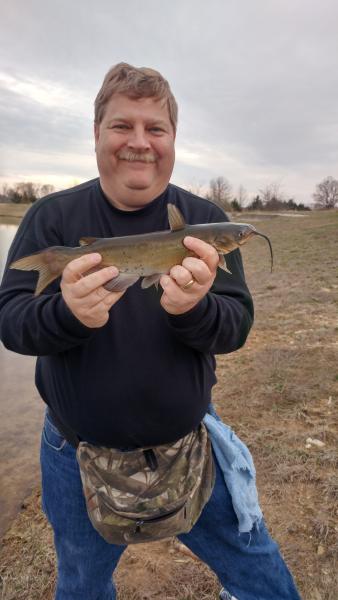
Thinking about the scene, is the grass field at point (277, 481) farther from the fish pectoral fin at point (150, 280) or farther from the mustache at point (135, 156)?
the mustache at point (135, 156)

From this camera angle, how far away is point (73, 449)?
2430 mm

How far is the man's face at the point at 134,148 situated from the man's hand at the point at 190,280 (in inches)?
18.9

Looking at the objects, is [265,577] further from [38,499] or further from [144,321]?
[38,499]

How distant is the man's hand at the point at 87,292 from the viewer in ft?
6.16

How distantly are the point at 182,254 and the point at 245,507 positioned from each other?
1413 millimetres

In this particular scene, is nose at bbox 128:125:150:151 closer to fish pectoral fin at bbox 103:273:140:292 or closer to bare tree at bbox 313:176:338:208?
fish pectoral fin at bbox 103:273:140:292

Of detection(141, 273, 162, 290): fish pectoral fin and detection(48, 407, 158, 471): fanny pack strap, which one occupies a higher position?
detection(141, 273, 162, 290): fish pectoral fin

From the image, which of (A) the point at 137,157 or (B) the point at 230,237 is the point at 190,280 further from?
(A) the point at 137,157

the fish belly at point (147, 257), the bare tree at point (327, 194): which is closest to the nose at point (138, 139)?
the fish belly at point (147, 257)

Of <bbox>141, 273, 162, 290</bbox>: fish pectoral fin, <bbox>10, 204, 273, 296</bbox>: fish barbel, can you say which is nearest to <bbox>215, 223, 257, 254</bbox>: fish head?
<bbox>10, 204, 273, 296</bbox>: fish barbel

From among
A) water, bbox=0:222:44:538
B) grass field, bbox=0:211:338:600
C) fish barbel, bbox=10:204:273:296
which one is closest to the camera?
fish barbel, bbox=10:204:273:296

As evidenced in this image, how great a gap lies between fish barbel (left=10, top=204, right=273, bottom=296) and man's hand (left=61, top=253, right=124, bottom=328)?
16 centimetres

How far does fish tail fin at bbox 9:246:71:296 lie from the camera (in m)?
2.07

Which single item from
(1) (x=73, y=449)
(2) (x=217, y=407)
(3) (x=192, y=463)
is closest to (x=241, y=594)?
(3) (x=192, y=463)
